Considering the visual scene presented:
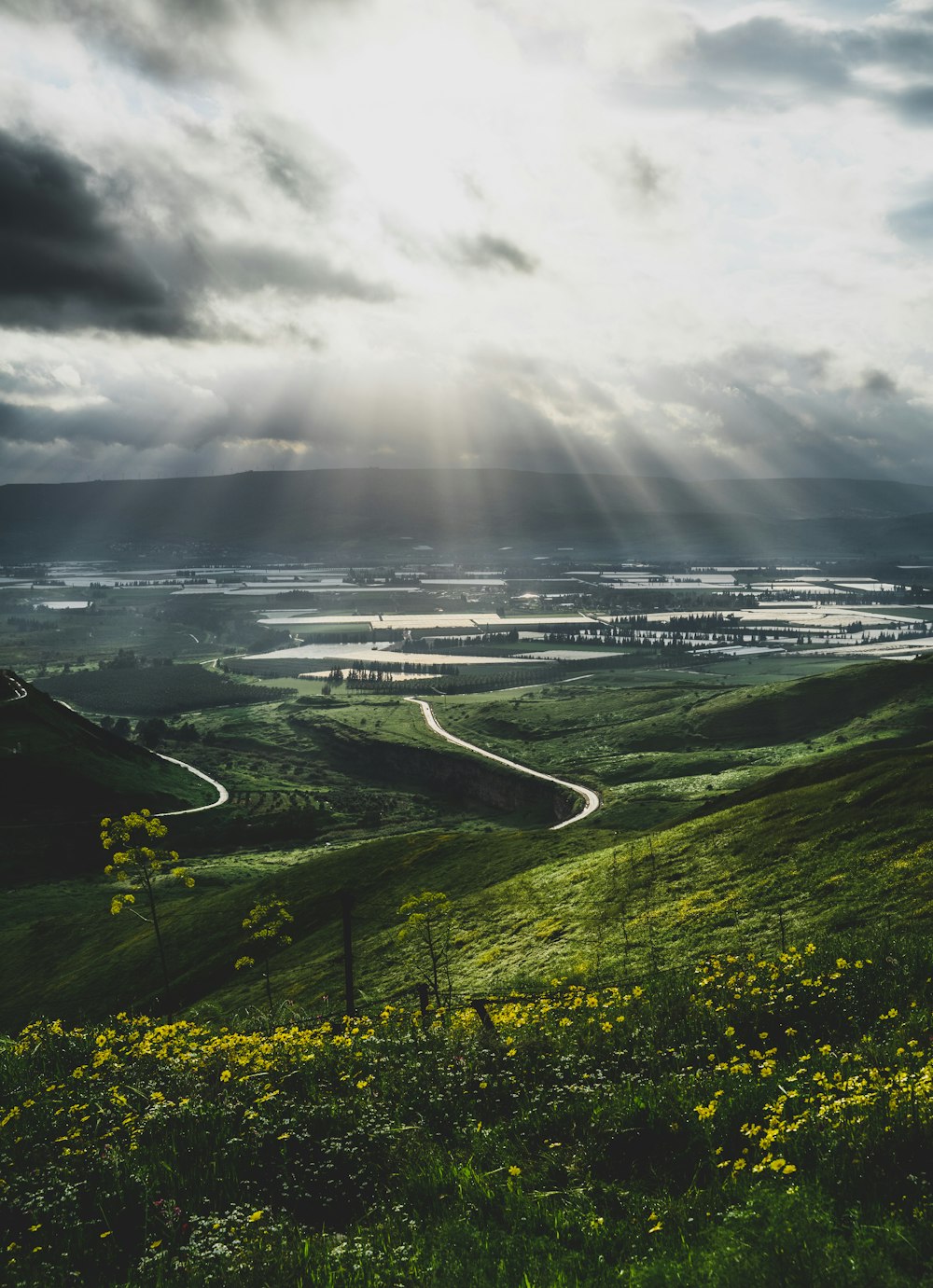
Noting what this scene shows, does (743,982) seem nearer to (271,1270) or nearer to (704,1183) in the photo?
(704,1183)

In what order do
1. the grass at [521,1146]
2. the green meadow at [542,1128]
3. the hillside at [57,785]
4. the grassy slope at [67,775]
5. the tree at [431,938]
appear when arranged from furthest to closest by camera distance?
the grassy slope at [67,775] < the hillside at [57,785] < the tree at [431,938] < the green meadow at [542,1128] < the grass at [521,1146]

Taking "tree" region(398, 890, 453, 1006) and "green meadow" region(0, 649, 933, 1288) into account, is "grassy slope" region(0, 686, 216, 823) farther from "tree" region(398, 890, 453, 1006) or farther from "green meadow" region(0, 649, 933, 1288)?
"green meadow" region(0, 649, 933, 1288)

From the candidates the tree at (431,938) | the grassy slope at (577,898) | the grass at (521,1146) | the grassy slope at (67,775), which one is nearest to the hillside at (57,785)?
the grassy slope at (67,775)

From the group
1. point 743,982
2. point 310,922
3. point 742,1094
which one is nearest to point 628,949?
point 743,982

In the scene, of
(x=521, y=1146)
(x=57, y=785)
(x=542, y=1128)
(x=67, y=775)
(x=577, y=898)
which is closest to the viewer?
(x=521, y=1146)

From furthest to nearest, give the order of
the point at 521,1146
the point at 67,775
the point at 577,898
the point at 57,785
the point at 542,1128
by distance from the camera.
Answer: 1. the point at 67,775
2. the point at 57,785
3. the point at 577,898
4. the point at 542,1128
5. the point at 521,1146

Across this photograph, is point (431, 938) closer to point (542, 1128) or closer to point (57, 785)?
point (542, 1128)

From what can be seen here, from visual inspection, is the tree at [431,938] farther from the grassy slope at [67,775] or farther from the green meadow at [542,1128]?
the grassy slope at [67,775]

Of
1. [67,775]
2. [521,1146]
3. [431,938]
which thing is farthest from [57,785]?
[521,1146]

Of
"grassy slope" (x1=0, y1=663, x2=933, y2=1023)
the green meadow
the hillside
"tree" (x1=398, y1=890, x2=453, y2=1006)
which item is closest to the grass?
the green meadow

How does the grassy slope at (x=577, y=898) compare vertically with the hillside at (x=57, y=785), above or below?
above

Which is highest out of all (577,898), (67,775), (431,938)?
(431,938)

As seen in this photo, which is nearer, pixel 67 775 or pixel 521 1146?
pixel 521 1146
